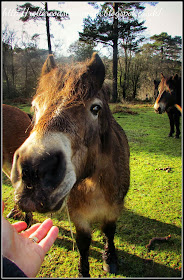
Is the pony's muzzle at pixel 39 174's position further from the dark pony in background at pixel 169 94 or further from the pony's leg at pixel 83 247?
the dark pony in background at pixel 169 94

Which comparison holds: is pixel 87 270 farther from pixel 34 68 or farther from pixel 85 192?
pixel 34 68

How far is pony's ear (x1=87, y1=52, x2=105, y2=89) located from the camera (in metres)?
2.10

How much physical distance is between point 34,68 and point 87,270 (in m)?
28.4

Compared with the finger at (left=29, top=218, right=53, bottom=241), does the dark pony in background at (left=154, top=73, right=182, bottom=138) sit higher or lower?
higher

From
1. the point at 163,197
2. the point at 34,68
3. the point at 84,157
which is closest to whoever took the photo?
the point at 84,157

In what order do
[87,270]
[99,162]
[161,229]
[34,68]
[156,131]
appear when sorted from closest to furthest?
[99,162] → [87,270] → [161,229] → [156,131] → [34,68]

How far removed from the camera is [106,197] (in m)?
2.74

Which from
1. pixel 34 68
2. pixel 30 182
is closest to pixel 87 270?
pixel 30 182

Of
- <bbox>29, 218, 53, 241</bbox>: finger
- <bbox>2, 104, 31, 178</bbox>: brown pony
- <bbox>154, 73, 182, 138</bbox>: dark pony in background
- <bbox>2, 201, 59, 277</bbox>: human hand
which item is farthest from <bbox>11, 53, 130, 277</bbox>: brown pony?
<bbox>154, 73, 182, 138</bbox>: dark pony in background

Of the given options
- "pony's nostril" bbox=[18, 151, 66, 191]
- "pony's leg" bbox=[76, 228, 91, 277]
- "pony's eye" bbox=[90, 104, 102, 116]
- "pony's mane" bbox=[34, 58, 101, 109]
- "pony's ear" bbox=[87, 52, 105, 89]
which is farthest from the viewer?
"pony's leg" bbox=[76, 228, 91, 277]

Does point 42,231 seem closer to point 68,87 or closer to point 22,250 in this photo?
point 22,250

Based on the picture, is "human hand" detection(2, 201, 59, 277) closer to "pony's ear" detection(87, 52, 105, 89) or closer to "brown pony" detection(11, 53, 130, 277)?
"brown pony" detection(11, 53, 130, 277)

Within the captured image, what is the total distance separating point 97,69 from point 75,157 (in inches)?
44.8

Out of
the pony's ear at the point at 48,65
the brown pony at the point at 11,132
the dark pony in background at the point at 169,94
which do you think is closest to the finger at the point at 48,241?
the pony's ear at the point at 48,65
